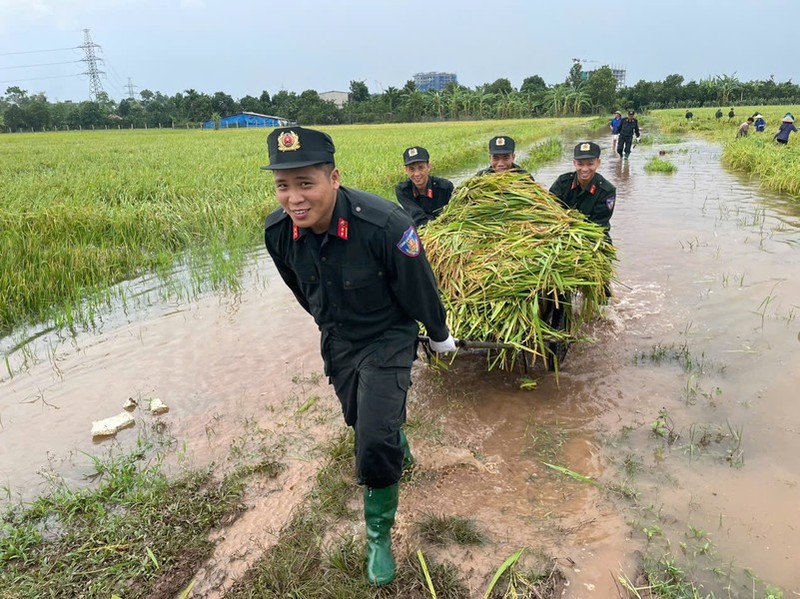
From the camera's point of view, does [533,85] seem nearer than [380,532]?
No

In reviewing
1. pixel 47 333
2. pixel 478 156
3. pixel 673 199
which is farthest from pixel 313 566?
pixel 478 156

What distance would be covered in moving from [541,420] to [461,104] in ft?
206

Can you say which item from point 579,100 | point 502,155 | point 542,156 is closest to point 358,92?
point 579,100

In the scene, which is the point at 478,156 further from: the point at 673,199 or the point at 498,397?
the point at 498,397

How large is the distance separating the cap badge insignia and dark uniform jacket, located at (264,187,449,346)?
0.27 meters

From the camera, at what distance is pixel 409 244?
2.01m

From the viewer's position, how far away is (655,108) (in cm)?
6103

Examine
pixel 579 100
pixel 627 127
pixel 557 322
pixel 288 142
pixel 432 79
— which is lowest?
pixel 557 322

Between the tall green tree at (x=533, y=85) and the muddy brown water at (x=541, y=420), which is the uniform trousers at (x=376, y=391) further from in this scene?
the tall green tree at (x=533, y=85)

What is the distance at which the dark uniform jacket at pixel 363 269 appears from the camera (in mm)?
1992

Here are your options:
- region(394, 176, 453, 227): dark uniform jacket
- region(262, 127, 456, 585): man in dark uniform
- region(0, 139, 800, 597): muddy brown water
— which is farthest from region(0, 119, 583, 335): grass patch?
region(262, 127, 456, 585): man in dark uniform

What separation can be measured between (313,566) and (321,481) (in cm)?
55

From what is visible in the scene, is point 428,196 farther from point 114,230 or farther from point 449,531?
point 114,230

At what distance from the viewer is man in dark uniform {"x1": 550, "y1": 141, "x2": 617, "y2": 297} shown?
14.7 ft
